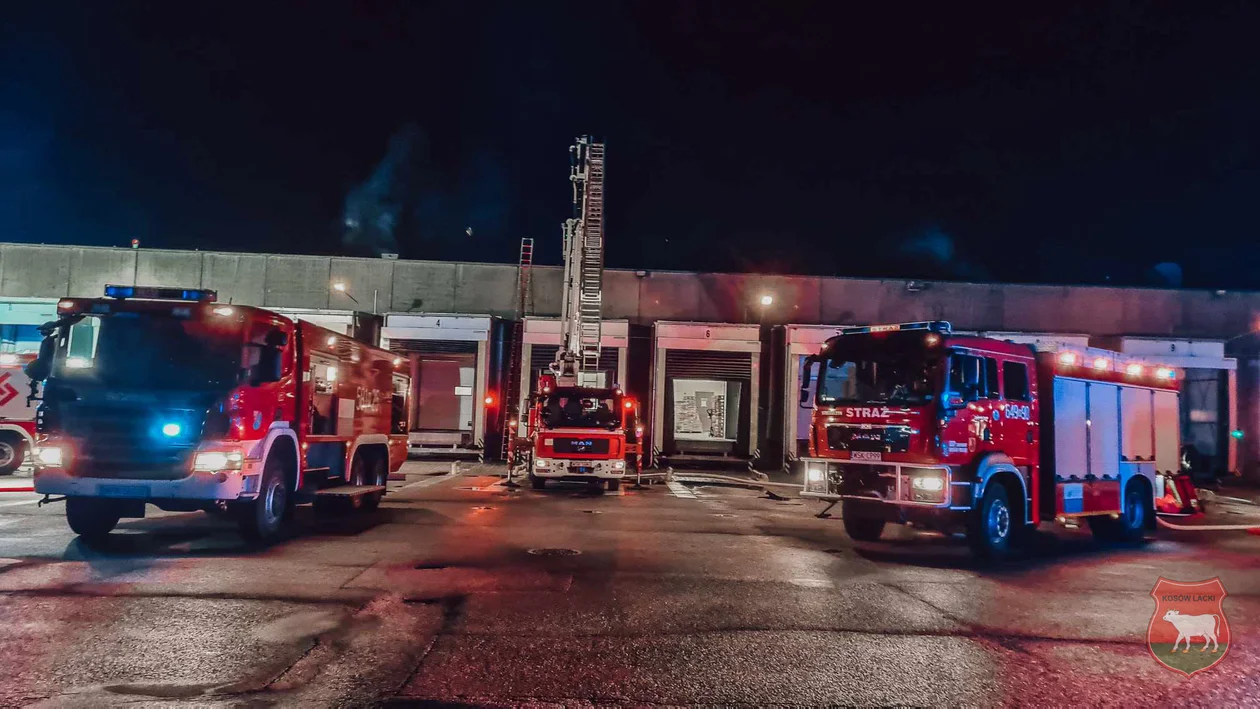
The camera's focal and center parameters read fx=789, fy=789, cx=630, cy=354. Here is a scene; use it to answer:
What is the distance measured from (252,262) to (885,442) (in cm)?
2303

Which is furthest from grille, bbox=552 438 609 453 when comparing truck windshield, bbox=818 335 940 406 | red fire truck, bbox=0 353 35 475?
red fire truck, bbox=0 353 35 475

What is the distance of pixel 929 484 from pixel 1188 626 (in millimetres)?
3097

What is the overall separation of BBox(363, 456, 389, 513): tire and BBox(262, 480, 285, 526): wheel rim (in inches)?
108

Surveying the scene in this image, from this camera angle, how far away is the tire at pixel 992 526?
9836 millimetres

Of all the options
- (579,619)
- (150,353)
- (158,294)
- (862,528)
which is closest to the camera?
(579,619)

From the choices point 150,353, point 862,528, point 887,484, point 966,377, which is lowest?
point 862,528

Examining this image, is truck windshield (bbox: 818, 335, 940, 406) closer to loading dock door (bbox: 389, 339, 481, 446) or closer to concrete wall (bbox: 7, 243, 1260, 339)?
concrete wall (bbox: 7, 243, 1260, 339)

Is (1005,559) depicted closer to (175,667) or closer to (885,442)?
(885,442)

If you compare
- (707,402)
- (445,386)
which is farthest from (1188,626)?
(445,386)

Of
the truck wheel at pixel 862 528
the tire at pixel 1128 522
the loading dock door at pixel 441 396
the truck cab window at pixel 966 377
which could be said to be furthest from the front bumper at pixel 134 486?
the loading dock door at pixel 441 396

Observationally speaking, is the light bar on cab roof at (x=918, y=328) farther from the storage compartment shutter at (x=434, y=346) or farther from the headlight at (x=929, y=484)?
the storage compartment shutter at (x=434, y=346)

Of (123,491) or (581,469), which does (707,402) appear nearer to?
(581,469)

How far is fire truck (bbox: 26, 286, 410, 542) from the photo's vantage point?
346 inches

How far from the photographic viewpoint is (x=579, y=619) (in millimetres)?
6312
